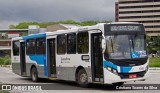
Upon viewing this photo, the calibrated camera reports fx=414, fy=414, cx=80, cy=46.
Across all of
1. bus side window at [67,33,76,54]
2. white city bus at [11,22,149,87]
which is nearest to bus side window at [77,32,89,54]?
white city bus at [11,22,149,87]

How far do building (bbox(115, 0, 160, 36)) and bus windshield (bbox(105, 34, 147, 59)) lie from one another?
155m

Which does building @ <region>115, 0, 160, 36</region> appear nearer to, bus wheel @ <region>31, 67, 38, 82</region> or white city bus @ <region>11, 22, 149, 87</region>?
bus wheel @ <region>31, 67, 38, 82</region>

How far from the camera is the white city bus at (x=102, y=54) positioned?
17.4 m

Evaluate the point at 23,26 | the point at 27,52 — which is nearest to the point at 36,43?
the point at 27,52

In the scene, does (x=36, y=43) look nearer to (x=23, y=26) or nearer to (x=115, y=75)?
(x=115, y=75)

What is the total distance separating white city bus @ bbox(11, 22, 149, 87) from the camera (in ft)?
57.0

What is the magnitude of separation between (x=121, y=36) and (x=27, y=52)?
942 centimetres

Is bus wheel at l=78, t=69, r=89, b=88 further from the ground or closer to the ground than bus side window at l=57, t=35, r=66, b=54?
closer to the ground

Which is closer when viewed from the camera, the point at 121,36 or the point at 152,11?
the point at 121,36

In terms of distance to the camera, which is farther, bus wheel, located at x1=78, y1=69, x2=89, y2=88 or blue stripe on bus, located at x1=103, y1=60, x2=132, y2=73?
bus wheel, located at x1=78, y1=69, x2=89, y2=88

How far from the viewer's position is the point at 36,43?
79.8 feet

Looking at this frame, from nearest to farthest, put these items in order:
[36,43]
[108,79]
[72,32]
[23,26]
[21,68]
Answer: [108,79] → [72,32] → [36,43] → [21,68] → [23,26]

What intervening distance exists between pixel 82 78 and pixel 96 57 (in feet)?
5.15

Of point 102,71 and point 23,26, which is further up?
point 23,26
